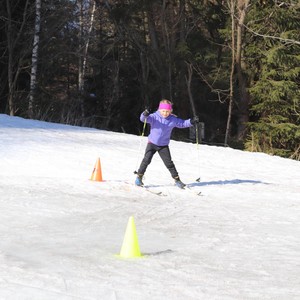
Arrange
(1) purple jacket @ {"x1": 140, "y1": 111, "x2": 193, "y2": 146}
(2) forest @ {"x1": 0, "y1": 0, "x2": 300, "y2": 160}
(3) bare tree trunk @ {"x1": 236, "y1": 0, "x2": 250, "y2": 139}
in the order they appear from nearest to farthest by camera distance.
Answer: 1. (1) purple jacket @ {"x1": 140, "y1": 111, "x2": 193, "y2": 146}
2. (2) forest @ {"x1": 0, "y1": 0, "x2": 300, "y2": 160}
3. (3) bare tree trunk @ {"x1": 236, "y1": 0, "x2": 250, "y2": 139}

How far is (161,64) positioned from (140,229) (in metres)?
25.0

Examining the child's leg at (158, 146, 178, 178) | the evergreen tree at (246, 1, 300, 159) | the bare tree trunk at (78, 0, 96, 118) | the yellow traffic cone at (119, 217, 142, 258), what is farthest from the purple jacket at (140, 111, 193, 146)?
the bare tree trunk at (78, 0, 96, 118)

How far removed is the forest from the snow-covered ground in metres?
11.9

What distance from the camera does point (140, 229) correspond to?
6.86 metres

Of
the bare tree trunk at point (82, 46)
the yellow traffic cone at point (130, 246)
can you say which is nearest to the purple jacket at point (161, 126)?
the yellow traffic cone at point (130, 246)

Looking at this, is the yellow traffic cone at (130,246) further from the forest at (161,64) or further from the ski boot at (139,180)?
the forest at (161,64)

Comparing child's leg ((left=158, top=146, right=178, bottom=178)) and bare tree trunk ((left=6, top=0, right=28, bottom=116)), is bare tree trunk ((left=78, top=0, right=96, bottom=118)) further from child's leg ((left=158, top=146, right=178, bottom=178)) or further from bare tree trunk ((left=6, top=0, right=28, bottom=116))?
child's leg ((left=158, top=146, right=178, bottom=178))

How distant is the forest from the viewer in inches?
1043

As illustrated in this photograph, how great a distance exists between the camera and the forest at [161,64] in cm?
2650

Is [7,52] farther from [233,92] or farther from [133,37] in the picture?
[233,92]

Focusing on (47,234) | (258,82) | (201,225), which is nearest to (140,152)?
(201,225)

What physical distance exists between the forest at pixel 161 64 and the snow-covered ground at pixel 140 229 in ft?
39.2

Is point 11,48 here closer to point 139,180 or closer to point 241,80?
point 241,80

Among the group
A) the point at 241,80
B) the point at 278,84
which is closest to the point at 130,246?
the point at 278,84
